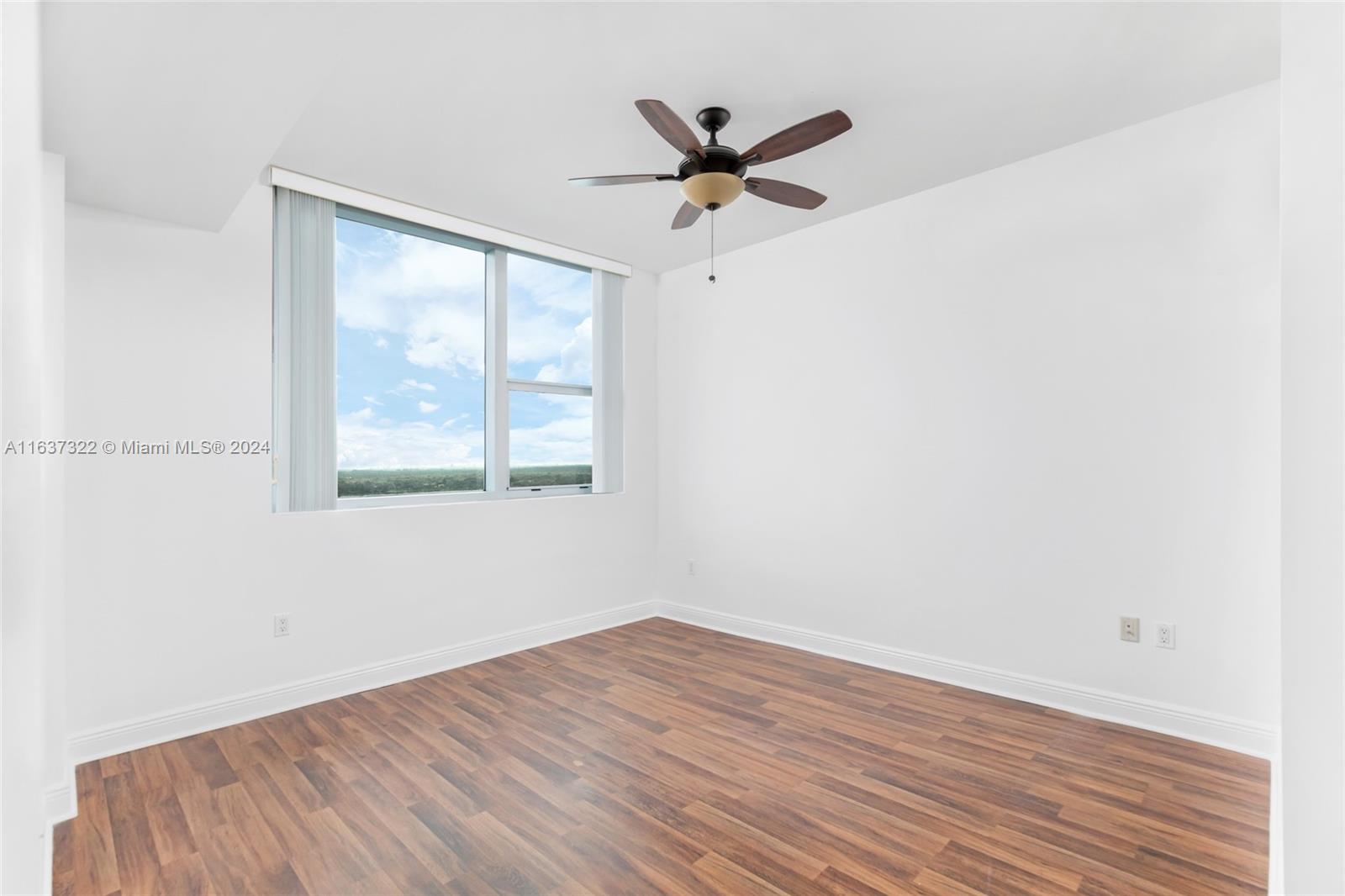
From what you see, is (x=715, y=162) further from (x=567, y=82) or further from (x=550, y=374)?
(x=550, y=374)

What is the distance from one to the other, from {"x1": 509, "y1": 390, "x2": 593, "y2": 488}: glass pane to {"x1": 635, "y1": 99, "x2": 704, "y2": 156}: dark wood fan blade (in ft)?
7.36

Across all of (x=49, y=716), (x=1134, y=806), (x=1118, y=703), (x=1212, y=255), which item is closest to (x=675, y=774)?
(x=1134, y=806)

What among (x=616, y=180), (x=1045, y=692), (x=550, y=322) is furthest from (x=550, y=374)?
(x=1045, y=692)

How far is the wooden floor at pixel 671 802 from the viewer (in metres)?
1.83

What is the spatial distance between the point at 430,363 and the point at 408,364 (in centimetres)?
13

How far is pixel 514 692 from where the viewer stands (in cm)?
324

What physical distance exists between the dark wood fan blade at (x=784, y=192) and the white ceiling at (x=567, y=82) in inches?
10.0

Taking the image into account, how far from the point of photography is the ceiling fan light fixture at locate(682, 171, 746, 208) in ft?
8.35

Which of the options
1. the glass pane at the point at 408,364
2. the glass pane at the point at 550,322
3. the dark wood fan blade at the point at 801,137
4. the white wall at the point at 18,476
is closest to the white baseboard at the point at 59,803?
the white wall at the point at 18,476

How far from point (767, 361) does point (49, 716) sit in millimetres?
3747

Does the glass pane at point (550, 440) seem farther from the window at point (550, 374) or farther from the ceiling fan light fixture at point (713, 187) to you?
the ceiling fan light fixture at point (713, 187)

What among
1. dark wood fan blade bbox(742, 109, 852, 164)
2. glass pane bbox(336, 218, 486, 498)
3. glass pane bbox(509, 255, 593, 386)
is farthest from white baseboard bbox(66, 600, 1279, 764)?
dark wood fan blade bbox(742, 109, 852, 164)

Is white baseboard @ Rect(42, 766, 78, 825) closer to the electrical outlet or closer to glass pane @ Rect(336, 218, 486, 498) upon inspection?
glass pane @ Rect(336, 218, 486, 498)

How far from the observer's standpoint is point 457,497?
3902mm
